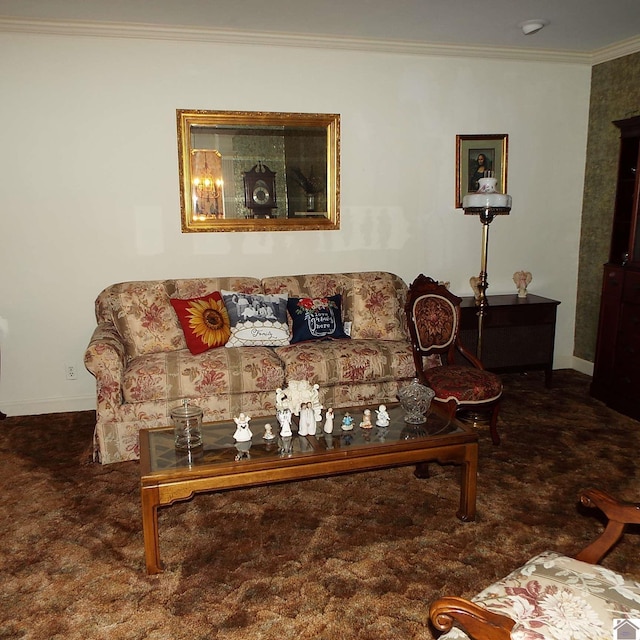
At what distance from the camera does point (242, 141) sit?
4.31 meters

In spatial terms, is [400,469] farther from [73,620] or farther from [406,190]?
[406,190]

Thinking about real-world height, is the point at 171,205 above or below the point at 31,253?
above

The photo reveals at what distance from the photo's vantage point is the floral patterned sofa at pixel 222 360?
135 inches

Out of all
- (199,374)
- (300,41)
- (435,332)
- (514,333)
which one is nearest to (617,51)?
(514,333)

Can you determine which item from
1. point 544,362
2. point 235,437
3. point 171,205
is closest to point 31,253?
point 171,205

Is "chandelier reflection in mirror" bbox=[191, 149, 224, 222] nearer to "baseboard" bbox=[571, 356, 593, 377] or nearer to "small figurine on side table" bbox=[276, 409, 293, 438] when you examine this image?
"small figurine on side table" bbox=[276, 409, 293, 438]

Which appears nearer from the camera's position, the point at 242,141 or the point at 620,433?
the point at 620,433

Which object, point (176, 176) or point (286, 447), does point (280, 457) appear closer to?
point (286, 447)

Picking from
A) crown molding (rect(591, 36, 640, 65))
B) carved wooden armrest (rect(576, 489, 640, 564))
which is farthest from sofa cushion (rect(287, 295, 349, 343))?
crown molding (rect(591, 36, 640, 65))

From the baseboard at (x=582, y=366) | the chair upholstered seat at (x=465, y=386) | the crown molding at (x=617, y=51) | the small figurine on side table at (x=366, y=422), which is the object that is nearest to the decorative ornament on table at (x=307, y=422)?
the small figurine on side table at (x=366, y=422)

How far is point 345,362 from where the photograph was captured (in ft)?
12.4

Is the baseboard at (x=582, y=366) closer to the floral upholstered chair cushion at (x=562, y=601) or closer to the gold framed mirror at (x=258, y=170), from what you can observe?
the gold framed mirror at (x=258, y=170)

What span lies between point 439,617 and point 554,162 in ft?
14.8

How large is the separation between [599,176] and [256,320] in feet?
10.4
